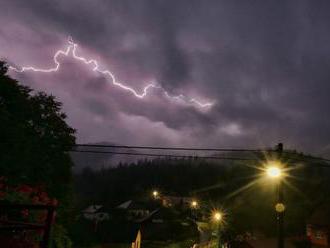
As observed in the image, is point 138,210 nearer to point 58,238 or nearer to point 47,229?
point 58,238

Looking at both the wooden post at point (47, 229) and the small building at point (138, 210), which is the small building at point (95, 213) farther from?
the wooden post at point (47, 229)

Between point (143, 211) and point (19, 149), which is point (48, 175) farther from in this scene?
point (143, 211)

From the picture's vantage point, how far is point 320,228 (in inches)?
1738

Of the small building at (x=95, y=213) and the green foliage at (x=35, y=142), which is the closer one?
the green foliage at (x=35, y=142)

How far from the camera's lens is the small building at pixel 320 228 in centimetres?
4369

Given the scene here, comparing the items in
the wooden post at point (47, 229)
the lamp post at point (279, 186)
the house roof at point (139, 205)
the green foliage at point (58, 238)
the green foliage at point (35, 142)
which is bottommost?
the wooden post at point (47, 229)

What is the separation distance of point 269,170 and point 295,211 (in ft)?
126

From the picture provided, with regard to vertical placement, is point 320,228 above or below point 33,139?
below

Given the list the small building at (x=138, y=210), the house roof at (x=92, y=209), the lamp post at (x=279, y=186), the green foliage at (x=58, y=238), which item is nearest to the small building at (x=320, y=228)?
the lamp post at (x=279, y=186)

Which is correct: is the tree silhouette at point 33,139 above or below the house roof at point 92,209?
below

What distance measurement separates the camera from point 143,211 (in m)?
117

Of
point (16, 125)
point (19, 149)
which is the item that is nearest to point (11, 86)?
point (16, 125)

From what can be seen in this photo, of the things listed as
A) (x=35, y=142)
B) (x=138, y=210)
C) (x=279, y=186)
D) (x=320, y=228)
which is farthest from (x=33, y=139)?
(x=138, y=210)

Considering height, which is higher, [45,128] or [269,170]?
[45,128]
